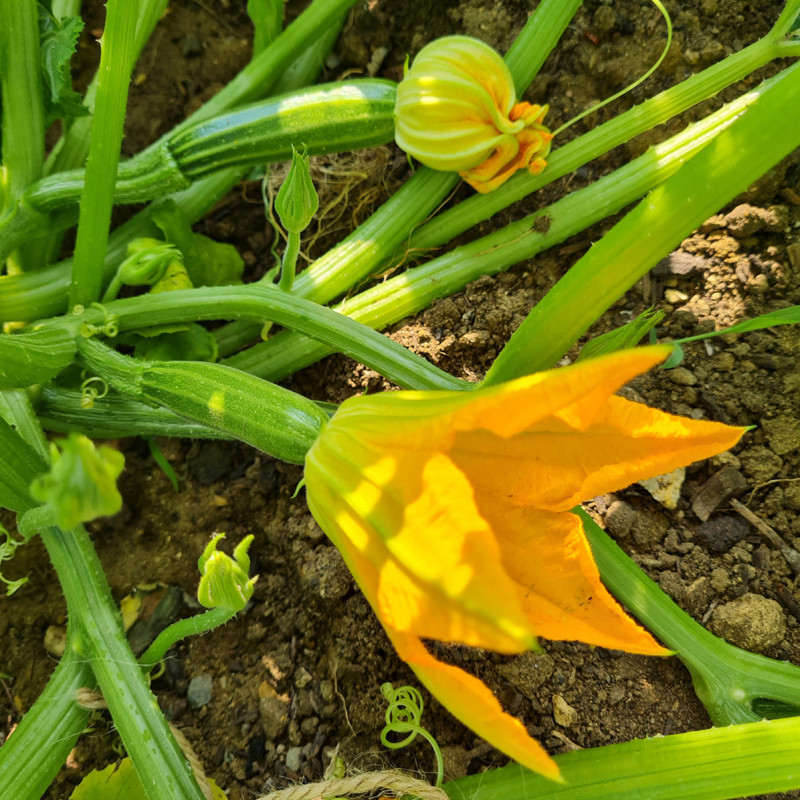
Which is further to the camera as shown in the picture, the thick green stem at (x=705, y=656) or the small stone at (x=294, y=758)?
the small stone at (x=294, y=758)

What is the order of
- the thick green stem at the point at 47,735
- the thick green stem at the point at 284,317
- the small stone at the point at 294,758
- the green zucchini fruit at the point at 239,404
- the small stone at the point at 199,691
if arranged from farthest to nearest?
the small stone at the point at 199,691, the small stone at the point at 294,758, the thick green stem at the point at 284,317, the thick green stem at the point at 47,735, the green zucchini fruit at the point at 239,404

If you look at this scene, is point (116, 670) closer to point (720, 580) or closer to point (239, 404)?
point (239, 404)

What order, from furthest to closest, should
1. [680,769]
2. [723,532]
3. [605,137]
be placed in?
[605,137]
[723,532]
[680,769]

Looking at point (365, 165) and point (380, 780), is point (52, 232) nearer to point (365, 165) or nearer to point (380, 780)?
point (365, 165)

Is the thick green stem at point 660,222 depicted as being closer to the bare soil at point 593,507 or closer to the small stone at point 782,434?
the bare soil at point 593,507

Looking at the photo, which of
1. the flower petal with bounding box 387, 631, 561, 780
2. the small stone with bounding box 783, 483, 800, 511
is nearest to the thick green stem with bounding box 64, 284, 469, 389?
the flower petal with bounding box 387, 631, 561, 780

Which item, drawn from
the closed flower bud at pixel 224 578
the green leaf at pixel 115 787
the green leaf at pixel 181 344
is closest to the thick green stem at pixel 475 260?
the green leaf at pixel 181 344

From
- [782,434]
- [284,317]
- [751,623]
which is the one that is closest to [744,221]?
[782,434]
